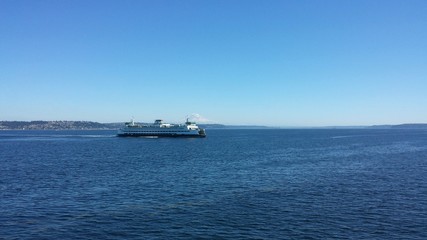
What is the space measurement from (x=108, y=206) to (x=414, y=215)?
34.2 meters

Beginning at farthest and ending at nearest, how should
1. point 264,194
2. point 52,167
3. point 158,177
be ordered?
point 52,167 → point 158,177 → point 264,194

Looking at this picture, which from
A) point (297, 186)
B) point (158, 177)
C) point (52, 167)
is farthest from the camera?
point (52, 167)

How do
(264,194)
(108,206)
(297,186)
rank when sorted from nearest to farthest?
(108,206) < (264,194) < (297,186)

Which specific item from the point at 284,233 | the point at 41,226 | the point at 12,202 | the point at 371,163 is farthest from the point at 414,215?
the point at 371,163

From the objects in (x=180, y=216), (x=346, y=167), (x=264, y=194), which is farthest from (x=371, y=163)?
(x=180, y=216)

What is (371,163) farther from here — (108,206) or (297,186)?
(108,206)

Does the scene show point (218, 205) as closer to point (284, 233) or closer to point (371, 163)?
point (284, 233)

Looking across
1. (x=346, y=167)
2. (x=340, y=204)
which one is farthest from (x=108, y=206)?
(x=346, y=167)

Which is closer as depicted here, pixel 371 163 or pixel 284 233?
pixel 284 233

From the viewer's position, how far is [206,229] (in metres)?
35.7

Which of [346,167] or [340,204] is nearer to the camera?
[340,204]

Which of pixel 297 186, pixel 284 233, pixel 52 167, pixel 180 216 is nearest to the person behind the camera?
pixel 284 233

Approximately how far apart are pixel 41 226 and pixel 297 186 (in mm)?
36193

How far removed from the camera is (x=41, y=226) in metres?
36.0
